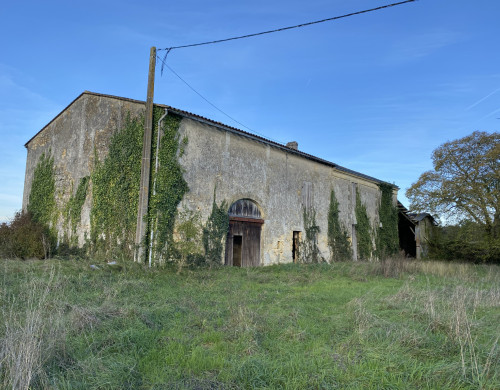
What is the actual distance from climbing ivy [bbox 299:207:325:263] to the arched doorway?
3280 millimetres

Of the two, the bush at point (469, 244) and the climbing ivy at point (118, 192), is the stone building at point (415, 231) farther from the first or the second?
the climbing ivy at point (118, 192)

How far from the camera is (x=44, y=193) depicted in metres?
15.9

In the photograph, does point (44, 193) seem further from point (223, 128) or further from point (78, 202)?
point (223, 128)

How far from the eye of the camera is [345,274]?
46.8 ft

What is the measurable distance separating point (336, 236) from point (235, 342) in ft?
51.6

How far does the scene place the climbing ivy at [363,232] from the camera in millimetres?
21484

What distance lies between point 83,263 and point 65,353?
24.2 ft

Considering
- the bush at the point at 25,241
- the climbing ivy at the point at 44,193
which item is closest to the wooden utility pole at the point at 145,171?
the bush at the point at 25,241

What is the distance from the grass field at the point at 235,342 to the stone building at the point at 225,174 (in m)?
6.14

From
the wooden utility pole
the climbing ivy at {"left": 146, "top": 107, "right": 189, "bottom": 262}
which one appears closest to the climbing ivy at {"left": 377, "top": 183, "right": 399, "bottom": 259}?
the climbing ivy at {"left": 146, "top": 107, "right": 189, "bottom": 262}

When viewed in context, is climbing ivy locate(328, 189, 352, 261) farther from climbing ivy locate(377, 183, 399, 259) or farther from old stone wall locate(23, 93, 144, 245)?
old stone wall locate(23, 93, 144, 245)

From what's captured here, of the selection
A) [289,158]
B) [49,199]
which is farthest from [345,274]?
[49,199]

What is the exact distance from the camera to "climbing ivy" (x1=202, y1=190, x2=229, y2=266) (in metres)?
13.3

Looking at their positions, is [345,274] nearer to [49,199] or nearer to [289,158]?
[289,158]
